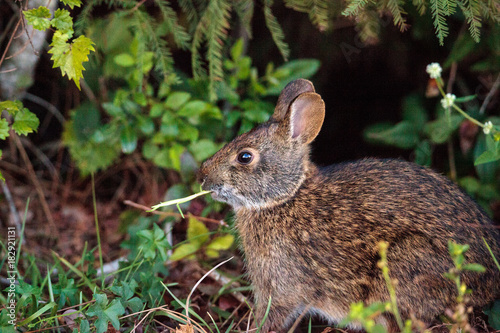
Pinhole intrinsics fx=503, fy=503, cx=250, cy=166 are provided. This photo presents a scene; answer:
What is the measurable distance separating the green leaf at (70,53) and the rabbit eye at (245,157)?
4.09ft

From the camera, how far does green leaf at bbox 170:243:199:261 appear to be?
414 cm

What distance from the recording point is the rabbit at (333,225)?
10.7 feet

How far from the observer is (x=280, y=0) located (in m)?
4.88

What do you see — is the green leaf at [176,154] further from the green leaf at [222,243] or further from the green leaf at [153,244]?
the green leaf at [153,244]

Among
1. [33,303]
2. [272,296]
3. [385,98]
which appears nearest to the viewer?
[33,303]

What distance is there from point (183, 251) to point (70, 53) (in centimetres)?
181

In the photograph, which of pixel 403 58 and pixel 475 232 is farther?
pixel 403 58

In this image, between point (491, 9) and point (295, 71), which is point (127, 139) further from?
point (491, 9)

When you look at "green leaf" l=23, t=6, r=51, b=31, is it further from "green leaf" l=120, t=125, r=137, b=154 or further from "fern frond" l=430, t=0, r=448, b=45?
"fern frond" l=430, t=0, r=448, b=45

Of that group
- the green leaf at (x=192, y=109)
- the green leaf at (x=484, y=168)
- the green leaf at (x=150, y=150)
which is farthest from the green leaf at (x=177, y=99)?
the green leaf at (x=484, y=168)

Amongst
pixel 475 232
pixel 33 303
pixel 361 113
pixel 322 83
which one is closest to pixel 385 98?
pixel 361 113

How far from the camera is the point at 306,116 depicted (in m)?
3.74

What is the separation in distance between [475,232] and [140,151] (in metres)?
3.65

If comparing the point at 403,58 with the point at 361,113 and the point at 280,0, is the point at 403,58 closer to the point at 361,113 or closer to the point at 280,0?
the point at 361,113
